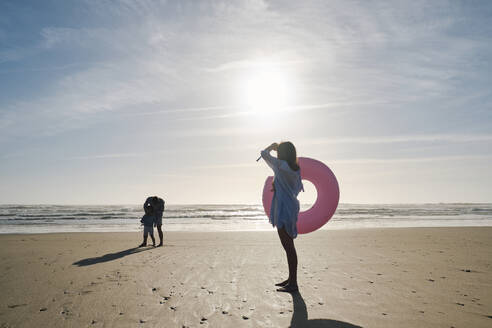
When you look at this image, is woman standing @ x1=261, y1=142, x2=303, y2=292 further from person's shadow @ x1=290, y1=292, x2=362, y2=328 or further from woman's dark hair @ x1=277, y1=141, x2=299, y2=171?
person's shadow @ x1=290, y1=292, x2=362, y2=328

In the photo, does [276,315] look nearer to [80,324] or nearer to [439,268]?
[80,324]

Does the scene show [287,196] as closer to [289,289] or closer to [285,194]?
[285,194]

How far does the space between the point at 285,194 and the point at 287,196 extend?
0.13 ft

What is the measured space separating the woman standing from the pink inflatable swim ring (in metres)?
0.78

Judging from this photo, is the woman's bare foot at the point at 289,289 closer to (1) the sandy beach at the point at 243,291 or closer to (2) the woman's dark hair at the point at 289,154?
(1) the sandy beach at the point at 243,291

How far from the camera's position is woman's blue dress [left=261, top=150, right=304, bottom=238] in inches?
165

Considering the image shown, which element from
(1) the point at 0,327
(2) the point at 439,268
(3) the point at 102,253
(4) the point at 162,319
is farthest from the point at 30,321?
(2) the point at 439,268

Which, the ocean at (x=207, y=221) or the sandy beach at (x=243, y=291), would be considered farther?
the ocean at (x=207, y=221)

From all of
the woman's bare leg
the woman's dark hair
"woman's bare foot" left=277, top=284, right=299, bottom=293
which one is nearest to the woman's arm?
the woman's dark hair

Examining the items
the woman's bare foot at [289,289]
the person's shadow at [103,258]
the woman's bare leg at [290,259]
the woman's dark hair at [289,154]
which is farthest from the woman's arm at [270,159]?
the person's shadow at [103,258]

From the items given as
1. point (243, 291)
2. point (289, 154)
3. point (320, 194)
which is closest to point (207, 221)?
point (320, 194)

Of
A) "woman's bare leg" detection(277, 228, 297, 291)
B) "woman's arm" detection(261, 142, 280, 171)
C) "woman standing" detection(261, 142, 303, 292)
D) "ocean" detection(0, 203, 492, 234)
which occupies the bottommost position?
"ocean" detection(0, 203, 492, 234)

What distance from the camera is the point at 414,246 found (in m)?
8.68

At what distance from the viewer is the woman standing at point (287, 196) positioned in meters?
4.17
